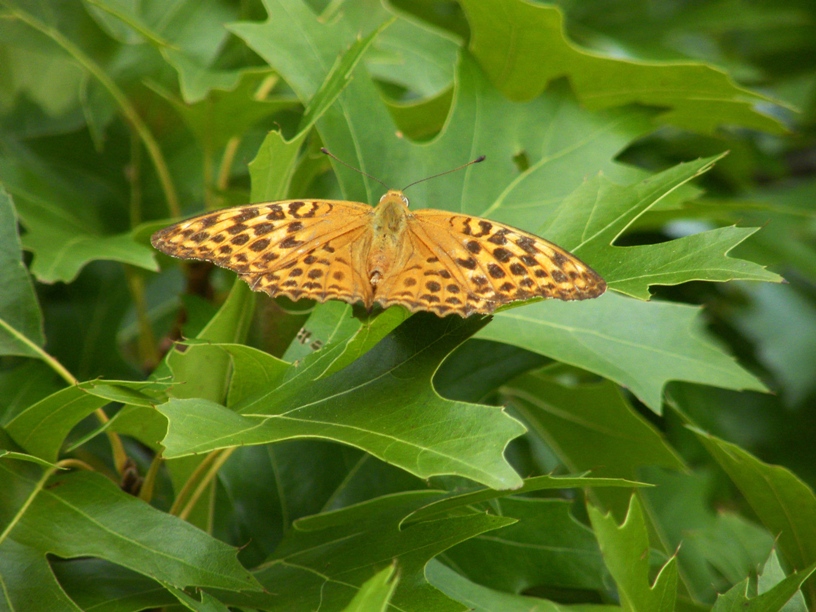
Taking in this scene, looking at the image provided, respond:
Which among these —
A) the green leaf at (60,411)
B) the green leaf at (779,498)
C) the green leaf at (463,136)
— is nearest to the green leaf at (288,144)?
the green leaf at (463,136)

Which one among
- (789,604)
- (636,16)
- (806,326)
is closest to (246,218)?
(789,604)

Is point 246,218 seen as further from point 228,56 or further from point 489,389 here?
point 228,56

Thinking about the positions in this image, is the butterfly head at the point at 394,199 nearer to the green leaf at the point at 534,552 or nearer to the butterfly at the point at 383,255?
the butterfly at the point at 383,255

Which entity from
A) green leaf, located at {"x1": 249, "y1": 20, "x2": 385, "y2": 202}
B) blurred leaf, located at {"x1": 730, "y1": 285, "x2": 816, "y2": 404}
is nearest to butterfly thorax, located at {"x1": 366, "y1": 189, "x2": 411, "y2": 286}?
green leaf, located at {"x1": 249, "y1": 20, "x2": 385, "y2": 202}

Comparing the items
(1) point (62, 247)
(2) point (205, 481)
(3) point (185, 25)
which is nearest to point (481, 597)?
(2) point (205, 481)

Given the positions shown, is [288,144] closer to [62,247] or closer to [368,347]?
[368,347]
